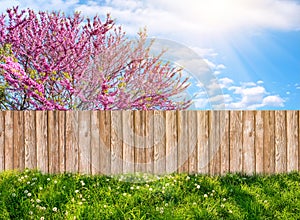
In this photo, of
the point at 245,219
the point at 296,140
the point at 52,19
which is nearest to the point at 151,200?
the point at 245,219

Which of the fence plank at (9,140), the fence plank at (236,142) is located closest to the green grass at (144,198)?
the fence plank at (236,142)

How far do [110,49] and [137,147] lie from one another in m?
2.50

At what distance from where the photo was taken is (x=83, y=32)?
276 inches

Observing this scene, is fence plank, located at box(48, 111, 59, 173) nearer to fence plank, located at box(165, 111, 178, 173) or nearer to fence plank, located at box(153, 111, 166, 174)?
fence plank, located at box(153, 111, 166, 174)

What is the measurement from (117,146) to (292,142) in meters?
2.70

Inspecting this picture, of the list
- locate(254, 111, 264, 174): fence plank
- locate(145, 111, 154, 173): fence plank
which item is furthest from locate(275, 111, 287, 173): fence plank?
locate(145, 111, 154, 173): fence plank

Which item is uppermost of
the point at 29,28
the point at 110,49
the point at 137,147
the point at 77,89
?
the point at 29,28

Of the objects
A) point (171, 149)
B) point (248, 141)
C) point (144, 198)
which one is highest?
point (248, 141)

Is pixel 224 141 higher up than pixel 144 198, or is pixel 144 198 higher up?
pixel 224 141

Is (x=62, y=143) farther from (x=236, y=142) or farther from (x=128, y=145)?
(x=236, y=142)

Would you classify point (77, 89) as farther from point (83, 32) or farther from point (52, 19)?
point (52, 19)

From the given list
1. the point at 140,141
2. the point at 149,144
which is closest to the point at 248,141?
the point at 149,144

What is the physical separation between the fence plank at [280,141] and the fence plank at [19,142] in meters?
3.88

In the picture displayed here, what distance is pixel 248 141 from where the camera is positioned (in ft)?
17.8
